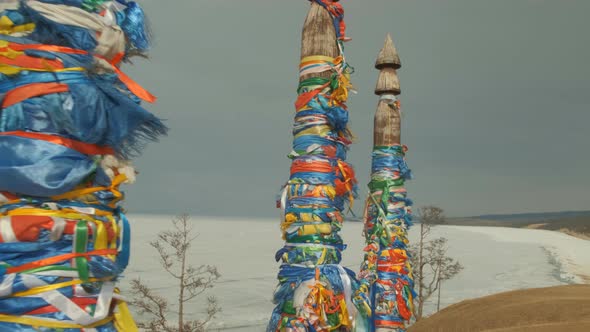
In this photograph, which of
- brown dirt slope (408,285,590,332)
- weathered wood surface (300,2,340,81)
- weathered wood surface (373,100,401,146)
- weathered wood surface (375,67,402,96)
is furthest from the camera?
weathered wood surface (375,67,402,96)

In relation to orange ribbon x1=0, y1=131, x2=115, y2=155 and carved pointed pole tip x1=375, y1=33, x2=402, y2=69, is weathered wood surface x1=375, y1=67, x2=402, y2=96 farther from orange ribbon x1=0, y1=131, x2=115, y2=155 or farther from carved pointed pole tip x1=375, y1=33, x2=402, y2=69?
orange ribbon x1=0, y1=131, x2=115, y2=155

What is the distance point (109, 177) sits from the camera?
166 cm

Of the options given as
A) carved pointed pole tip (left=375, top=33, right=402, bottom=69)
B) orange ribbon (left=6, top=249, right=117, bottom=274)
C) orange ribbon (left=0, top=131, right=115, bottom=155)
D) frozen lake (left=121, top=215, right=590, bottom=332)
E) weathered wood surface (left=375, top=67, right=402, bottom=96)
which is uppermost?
carved pointed pole tip (left=375, top=33, right=402, bottom=69)

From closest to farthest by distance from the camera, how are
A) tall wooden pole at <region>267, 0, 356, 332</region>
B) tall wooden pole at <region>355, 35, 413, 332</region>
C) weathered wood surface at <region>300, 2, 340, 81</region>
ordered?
tall wooden pole at <region>267, 0, 356, 332</region> < weathered wood surface at <region>300, 2, 340, 81</region> < tall wooden pole at <region>355, 35, 413, 332</region>

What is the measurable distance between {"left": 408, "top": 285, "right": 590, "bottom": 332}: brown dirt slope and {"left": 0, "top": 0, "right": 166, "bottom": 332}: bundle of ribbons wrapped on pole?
Result: 14.2ft

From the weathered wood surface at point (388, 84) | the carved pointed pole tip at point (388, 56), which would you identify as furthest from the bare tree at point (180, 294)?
the carved pointed pole tip at point (388, 56)

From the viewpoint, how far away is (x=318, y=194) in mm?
3146

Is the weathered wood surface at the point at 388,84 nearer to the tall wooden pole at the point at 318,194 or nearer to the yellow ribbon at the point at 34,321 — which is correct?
the tall wooden pole at the point at 318,194

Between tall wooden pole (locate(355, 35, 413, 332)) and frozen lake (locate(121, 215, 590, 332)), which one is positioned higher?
tall wooden pole (locate(355, 35, 413, 332))

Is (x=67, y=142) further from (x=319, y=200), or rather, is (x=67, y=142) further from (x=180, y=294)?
(x=180, y=294)

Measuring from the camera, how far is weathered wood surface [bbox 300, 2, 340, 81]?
11.2 ft

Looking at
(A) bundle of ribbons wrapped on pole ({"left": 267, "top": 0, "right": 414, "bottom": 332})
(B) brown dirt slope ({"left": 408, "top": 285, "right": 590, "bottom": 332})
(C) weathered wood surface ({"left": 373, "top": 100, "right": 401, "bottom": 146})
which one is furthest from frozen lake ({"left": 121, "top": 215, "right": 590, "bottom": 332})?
(A) bundle of ribbons wrapped on pole ({"left": 267, "top": 0, "right": 414, "bottom": 332})

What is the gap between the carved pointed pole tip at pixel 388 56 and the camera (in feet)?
21.8

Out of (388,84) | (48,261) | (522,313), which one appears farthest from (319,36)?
(522,313)
